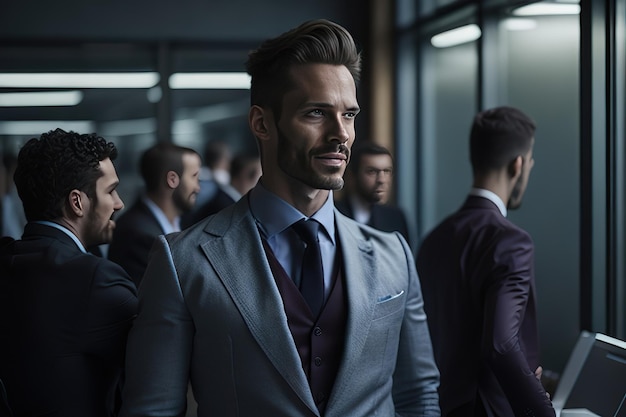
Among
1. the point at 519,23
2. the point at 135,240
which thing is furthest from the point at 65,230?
the point at 519,23

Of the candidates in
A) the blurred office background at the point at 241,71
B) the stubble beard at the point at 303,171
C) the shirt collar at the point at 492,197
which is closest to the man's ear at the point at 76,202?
the stubble beard at the point at 303,171

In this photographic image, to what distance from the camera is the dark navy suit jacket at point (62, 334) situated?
218 cm

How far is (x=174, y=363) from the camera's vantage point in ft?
6.11

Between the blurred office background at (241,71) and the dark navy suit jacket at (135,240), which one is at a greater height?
the blurred office background at (241,71)

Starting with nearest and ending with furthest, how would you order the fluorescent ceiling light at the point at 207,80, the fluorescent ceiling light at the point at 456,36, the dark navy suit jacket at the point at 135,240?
the dark navy suit jacket at the point at 135,240, the fluorescent ceiling light at the point at 456,36, the fluorescent ceiling light at the point at 207,80

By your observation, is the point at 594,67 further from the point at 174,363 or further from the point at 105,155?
the point at 174,363

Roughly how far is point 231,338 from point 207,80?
6.47 meters

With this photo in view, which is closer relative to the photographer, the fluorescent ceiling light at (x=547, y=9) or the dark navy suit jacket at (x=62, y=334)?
the dark navy suit jacket at (x=62, y=334)

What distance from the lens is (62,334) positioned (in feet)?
7.20

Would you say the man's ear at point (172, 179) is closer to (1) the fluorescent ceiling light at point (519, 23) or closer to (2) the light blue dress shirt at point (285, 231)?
(2) the light blue dress shirt at point (285, 231)

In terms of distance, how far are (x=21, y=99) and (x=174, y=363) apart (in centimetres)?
650

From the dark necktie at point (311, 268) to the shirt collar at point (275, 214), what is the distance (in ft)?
0.07

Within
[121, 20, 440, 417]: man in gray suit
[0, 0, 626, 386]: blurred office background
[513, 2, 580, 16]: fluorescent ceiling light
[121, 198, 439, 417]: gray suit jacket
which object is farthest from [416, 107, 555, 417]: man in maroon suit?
[0, 0, 626, 386]: blurred office background

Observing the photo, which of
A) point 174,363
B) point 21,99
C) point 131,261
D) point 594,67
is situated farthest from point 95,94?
point 174,363
